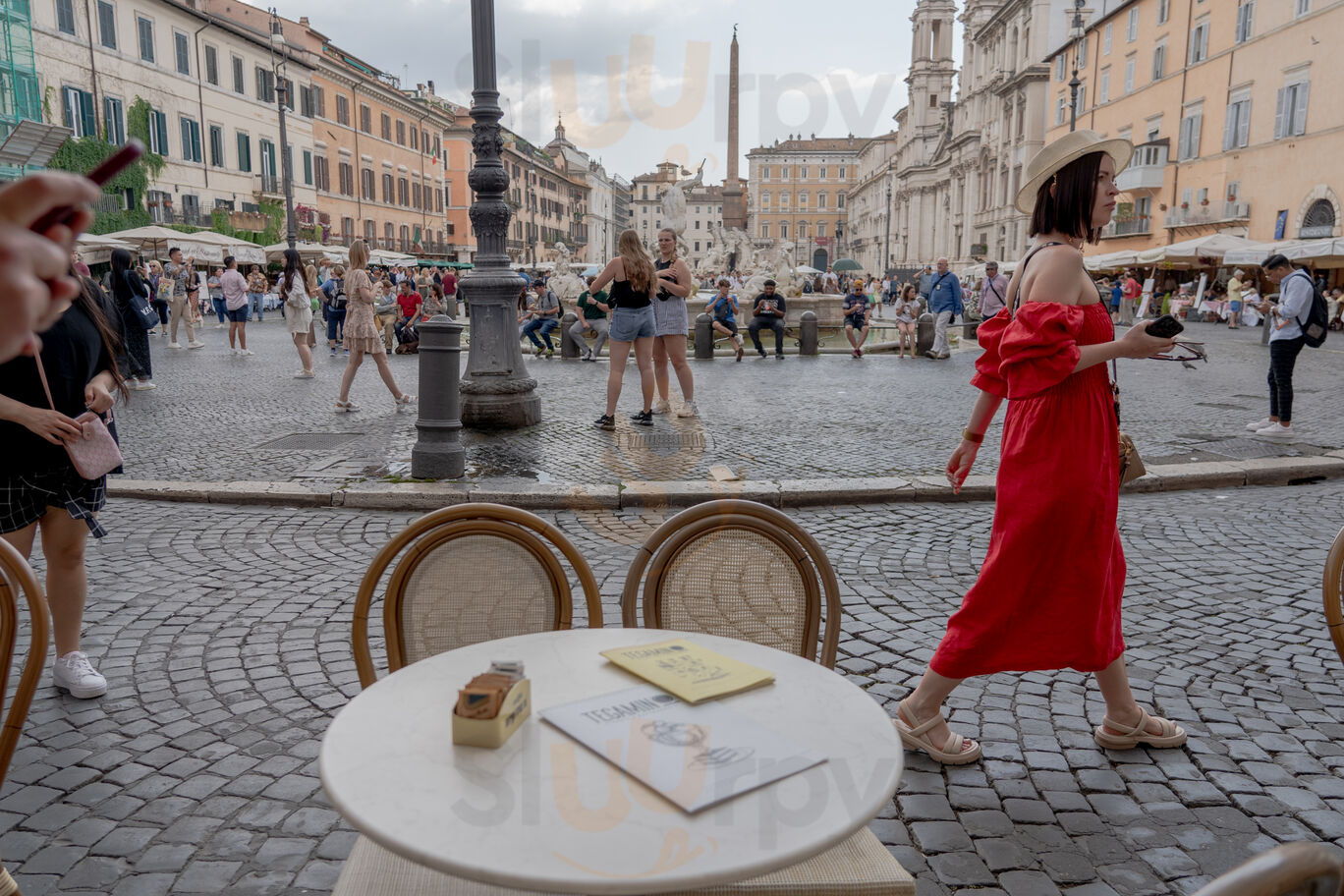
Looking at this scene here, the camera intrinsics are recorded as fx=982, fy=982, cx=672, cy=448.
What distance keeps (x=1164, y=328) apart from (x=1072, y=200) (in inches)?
18.8

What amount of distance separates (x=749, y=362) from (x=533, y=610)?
14364 millimetres

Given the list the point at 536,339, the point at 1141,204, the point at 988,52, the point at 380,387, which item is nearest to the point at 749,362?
the point at 536,339

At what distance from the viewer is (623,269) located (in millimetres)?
8477

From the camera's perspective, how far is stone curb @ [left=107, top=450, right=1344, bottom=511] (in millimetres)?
6328

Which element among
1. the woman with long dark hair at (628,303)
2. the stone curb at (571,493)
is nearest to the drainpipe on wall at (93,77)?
the woman with long dark hair at (628,303)

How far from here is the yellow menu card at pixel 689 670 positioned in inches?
71.7

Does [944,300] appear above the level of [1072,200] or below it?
below

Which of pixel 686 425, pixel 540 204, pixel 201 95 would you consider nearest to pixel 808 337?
pixel 686 425

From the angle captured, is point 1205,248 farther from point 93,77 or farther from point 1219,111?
point 93,77

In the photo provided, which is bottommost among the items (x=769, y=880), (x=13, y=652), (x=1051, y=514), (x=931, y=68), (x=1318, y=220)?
(x=769, y=880)

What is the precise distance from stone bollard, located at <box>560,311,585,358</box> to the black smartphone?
14.7 metres

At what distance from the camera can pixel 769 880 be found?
1.72 metres

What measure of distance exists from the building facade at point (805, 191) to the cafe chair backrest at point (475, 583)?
10261 cm

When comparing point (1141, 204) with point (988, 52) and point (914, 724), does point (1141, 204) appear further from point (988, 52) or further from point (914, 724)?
point (914, 724)
